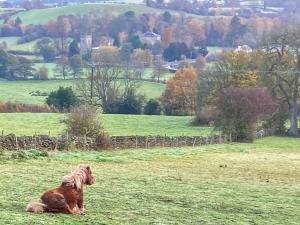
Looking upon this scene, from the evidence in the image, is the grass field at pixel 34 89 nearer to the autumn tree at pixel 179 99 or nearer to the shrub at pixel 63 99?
the shrub at pixel 63 99

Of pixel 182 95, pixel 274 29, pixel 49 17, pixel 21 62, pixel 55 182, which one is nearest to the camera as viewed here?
pixel 55 182

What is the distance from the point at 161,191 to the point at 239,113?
3029 centimetres

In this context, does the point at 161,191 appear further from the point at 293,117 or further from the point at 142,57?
the point at 142,57


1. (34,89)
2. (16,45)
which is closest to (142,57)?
(16,45)

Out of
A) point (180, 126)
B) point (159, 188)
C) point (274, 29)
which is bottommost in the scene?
point (180, 126)

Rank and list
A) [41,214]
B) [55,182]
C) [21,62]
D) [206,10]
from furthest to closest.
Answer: [206,10] < [21,62] < [55,182] < [41,214]

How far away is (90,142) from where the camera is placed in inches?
1238

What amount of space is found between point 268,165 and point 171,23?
141158mm

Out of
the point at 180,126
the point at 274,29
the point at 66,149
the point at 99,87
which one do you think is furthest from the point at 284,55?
the point at 66,149

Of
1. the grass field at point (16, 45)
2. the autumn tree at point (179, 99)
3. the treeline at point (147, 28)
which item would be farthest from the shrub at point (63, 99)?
the treeline at point (147, 28)

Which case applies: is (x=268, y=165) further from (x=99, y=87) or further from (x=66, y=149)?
(x=99, y=87)

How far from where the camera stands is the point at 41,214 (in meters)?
11.1

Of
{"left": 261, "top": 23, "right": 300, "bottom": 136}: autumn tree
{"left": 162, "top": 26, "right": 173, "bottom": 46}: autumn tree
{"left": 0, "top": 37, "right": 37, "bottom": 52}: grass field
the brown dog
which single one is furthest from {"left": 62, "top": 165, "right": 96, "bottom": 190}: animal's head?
{"left": 162, "top": 26, "right": 173, "bottom": 46}: autumn tree

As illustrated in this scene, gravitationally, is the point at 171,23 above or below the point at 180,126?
above
